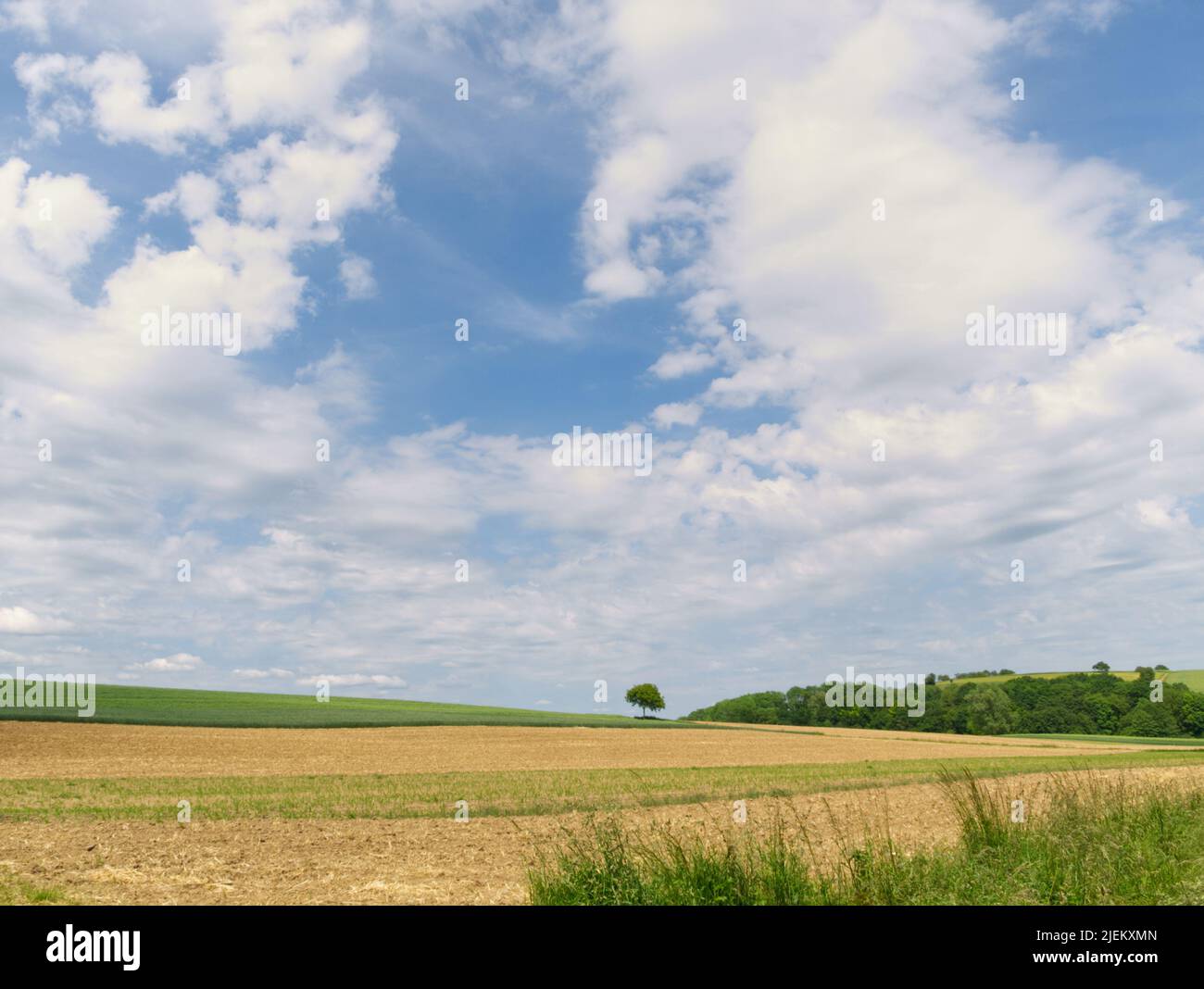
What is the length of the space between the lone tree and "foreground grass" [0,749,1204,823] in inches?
5035

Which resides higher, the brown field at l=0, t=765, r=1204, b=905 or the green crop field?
the brown field at l=0, t=765, r=1204, b=905

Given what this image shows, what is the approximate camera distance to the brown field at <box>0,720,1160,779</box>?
41344 mm

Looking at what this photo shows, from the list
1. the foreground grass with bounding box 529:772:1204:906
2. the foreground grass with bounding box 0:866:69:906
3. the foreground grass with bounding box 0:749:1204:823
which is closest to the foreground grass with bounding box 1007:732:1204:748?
the foreground grass with bounding box 0:749:1204:823

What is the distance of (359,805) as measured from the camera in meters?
26.2

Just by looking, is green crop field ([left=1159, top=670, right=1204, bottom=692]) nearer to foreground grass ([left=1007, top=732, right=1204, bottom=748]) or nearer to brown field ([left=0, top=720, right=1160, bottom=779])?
foreground grass ([left=1007, top=732, right=1204, bottom=748])

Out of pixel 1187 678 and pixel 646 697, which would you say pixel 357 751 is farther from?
pixel 1187 678

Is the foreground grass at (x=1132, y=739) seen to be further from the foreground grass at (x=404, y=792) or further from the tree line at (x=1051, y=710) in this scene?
the foreground grass at (x=404, y=792)

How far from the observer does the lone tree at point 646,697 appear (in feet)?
552

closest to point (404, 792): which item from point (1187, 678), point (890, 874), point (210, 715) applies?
point (890, 874)

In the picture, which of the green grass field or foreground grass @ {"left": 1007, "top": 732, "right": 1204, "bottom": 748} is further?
foreground grass @ {"left": 1007, "top": 732, "right": 1204, "bottom": 748}

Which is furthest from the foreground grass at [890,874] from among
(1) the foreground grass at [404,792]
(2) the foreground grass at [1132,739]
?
(2) the foreground grass at [1132,739]

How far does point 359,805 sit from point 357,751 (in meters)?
29.2
